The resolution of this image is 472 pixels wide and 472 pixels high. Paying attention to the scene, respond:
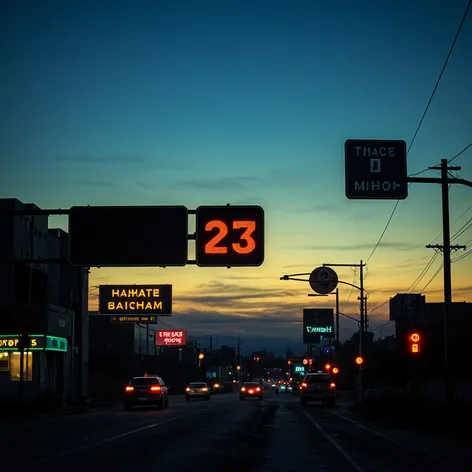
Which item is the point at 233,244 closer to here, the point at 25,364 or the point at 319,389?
the point at 25,364

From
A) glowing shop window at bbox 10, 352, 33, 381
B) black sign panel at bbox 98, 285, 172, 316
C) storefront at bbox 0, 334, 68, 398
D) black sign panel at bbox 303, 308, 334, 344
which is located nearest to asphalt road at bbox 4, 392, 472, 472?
storefront at bbox 0, 334, 68, 398

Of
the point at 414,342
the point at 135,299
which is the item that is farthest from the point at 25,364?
the point at 135,299

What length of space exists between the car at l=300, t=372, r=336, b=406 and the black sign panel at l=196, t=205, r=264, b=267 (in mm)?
27984

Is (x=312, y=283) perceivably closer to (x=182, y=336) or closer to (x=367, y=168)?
(x=367, y=168)

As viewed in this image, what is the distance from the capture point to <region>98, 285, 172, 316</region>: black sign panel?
71938 mm

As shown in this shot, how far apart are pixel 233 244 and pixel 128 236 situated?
3.06m

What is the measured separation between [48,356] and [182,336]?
56.0m

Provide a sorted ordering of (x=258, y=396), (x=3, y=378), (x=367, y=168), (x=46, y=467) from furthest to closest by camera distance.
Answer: (x=258, y=396)
(x=3, y=378)
(x=367, y=168)
(x=46, y=467)

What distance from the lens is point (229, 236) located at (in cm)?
2291

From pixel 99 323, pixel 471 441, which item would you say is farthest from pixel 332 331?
pixel 471 441

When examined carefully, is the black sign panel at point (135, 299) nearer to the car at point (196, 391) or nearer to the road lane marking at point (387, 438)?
the car at point (196, 391)

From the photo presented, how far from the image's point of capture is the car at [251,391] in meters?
70.6

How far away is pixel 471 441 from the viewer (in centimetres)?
2153

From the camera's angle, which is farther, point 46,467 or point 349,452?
point 349,452
